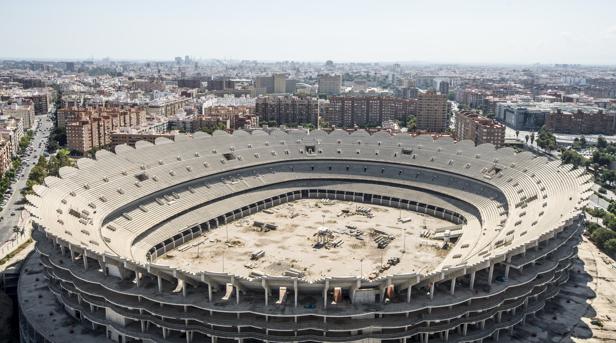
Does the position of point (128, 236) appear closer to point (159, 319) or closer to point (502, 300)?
point (159, 319)

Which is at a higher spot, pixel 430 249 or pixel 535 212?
pixel 535 212

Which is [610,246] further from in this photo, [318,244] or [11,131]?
[11,131]

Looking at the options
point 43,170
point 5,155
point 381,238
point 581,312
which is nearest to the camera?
point 581,312

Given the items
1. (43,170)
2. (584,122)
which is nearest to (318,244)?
(43,170)

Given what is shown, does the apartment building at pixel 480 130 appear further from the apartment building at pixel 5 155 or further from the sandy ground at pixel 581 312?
the apartment building at pixel 5 155

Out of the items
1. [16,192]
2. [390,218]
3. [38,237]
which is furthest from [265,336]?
[16,192]

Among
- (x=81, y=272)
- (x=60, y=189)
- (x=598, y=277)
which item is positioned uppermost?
(x=60, y=189)
